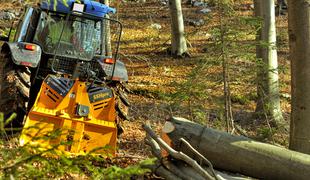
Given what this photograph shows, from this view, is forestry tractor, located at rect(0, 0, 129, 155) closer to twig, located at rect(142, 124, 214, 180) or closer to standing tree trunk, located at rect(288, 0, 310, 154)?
twig, located at rect(142, 124, 214, 180)

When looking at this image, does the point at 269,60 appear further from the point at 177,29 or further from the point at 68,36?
the point at 177,29

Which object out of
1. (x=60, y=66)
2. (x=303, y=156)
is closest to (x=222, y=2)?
(x=60, y=66)

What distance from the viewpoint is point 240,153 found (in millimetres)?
5691

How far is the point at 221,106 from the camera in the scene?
31.1 ft

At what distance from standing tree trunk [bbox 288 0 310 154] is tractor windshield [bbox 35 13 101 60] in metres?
3.92

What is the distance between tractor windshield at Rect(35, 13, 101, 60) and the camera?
27.9 ft

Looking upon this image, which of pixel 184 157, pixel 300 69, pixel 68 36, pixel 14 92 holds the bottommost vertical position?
pixel 184 157

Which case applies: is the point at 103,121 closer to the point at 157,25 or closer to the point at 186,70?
the point at 186,70

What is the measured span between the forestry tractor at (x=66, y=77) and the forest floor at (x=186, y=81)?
0.80 meters

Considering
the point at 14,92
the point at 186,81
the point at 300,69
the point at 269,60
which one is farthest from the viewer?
the point at 269,60

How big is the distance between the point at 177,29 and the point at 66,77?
395 inches

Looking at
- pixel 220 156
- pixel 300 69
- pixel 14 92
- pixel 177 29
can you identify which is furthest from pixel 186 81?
pixel 177 29

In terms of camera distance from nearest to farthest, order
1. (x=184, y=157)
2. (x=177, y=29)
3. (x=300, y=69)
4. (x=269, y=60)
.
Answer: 1. (x=184, y=157)
2. (x=300, y=69)
3. (x=269, y=60)
4. (x=177, y=29)

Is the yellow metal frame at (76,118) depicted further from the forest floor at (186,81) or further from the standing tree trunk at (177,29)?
the standing tree trunk at (177,29)
